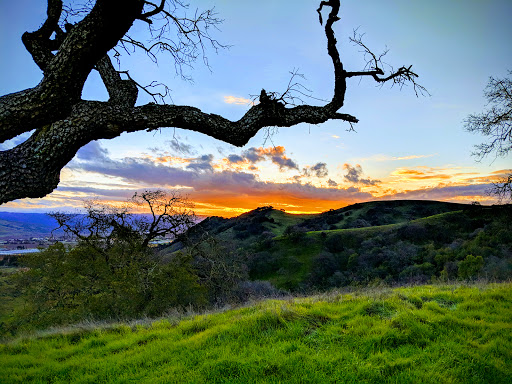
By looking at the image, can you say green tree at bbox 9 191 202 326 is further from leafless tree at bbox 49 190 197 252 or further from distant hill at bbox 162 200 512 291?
distant hill at bbox 162 200 512 291

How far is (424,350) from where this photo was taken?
16.1 feet

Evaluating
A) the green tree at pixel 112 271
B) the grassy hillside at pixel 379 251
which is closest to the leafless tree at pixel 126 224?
the green tree at pixel 112 271

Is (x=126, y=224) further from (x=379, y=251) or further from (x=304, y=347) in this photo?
(x=379, y=251)

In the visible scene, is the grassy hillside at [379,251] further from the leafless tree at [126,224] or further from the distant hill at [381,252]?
the leafless tree at [126,224]

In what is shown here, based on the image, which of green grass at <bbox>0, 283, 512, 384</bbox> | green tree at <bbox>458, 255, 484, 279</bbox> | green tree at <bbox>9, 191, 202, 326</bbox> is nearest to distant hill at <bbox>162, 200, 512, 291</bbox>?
green tree at <bbox>458, 255, 484, 279</bbox>

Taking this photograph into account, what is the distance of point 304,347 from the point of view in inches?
199

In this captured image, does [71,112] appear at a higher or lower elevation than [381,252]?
higher

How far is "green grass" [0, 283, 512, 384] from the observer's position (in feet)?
14.3

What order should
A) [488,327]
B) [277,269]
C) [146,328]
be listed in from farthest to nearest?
1. [277,269]
2. [146,328]
3. [488,327]

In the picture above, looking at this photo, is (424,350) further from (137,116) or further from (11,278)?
(11,278)

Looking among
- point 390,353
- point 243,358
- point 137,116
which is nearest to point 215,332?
point 243,358

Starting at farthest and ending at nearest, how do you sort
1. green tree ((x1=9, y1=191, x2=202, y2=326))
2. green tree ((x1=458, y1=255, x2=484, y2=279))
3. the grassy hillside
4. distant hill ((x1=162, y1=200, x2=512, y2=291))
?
the grassy hillside
distant hill ((x1=162, y1=200, x2=512, y2=291))
green tree ((x1=458, y1=255, x2=484, y2=279))
green tree ((x1=9, y1=191, x2=202, y2=326))

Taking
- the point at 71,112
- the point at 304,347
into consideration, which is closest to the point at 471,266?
the point at 304,347

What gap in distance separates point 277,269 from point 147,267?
37825mm
